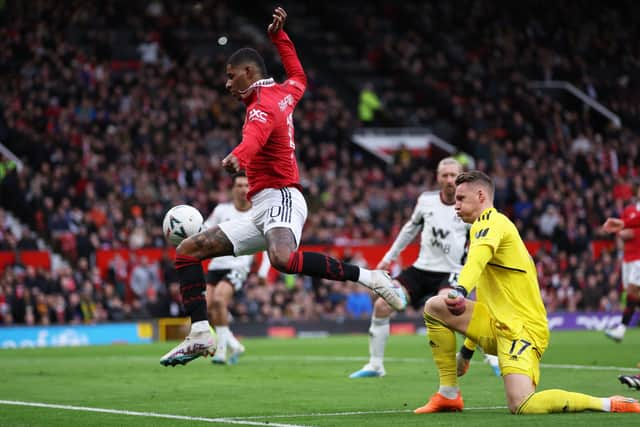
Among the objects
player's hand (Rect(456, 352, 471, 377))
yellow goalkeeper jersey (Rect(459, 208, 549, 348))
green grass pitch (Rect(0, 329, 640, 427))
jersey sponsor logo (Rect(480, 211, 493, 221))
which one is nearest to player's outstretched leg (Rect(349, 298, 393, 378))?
green grass pitch (Rect(0, 329, 640, 427))

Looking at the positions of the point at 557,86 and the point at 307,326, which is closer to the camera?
the point at 307,326

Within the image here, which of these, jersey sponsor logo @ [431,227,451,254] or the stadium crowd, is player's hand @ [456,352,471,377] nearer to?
jersey sponsor logo @ [431,227,451,254]

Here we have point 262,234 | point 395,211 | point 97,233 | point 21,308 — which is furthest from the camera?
point 395,211

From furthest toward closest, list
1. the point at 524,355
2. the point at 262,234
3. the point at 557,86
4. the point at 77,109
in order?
the point at 557,86 < the point at 77,109 < the point at 262,234 < the point at 524,355

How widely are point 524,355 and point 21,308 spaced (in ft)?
60.6

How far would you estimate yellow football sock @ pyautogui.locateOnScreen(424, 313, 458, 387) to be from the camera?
939 centimetres

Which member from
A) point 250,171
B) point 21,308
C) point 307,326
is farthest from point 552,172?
point 250,171

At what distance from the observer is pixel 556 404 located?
8766 millimetres

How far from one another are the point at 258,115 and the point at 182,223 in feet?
4.57

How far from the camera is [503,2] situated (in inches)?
1853

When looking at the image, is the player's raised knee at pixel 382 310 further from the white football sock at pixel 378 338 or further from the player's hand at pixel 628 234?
the player's hand at pixel 628 234

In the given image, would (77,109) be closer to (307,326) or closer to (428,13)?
(307,326)

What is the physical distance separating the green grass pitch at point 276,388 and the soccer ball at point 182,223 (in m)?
1.60

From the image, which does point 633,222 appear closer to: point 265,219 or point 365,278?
point 365,278
